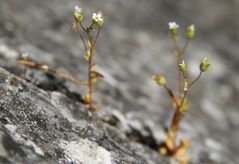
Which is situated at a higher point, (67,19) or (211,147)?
(67,19)

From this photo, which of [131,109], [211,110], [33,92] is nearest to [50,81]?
[33,92]

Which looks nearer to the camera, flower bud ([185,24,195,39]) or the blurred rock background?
flower bud ([185,24,195,39])

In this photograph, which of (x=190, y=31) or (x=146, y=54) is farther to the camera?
(x=146, y=54)

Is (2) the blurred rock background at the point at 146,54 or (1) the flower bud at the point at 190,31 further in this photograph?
(2) the blurred rock background at the point at 146,54

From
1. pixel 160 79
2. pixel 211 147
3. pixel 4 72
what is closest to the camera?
pixel 4 72

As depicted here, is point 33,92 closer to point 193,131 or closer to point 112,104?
point 112,104

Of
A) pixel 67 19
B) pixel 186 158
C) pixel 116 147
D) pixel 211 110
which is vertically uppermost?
pixel 67 19

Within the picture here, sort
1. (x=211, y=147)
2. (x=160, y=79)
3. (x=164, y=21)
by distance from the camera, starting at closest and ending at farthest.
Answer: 1. (x=160, y=79)
2. (x=211, y=147)
3. (x=164, y=21)

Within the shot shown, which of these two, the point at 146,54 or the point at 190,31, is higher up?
the point at 146,54
